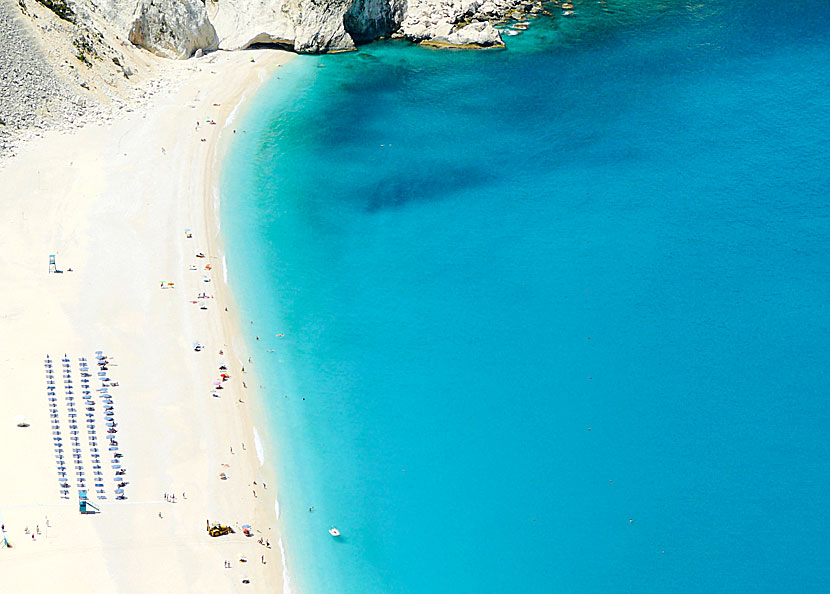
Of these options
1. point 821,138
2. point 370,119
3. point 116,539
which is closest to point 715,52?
point 821,138

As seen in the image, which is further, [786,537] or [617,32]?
[617,32]

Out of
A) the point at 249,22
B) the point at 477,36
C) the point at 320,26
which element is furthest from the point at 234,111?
the point at 477,36

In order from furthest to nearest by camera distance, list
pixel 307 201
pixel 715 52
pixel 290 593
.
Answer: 1. pixel 715 52
2. pixel 307 201
3. pixel 290 593

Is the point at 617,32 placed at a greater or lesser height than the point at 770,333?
greater

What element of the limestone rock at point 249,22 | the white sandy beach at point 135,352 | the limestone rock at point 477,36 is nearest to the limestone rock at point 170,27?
the limestone rock at point 249,22

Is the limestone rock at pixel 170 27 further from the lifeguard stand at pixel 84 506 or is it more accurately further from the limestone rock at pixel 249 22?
the lifeguard stand at pixel 84 506

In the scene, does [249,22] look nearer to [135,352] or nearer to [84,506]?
[135,352]

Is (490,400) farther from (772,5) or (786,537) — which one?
(772,5)
